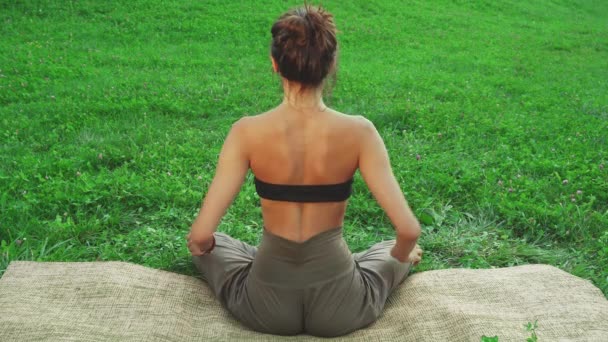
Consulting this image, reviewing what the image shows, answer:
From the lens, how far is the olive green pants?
3.44m

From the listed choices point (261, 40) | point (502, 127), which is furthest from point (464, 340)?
point (261, 40)

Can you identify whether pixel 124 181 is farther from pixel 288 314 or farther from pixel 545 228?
pixel 545 228

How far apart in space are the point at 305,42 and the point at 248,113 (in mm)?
5227

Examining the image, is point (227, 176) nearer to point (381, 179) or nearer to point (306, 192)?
point (306, 192)

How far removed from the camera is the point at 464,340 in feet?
11.0

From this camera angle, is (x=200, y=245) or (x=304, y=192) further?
(x=200, y=245)

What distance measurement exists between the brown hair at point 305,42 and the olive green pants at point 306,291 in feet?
3.02

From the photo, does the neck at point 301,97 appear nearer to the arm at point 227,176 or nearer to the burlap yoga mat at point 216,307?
the arm at point 227,176

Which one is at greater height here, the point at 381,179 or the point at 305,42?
the point at 305,42

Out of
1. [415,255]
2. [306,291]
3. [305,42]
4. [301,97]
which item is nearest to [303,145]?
[301,97]

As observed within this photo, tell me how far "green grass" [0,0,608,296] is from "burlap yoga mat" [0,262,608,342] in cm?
54

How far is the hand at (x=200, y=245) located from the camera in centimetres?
357

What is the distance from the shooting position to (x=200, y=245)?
3.61 metres

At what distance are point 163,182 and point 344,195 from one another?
274cm
